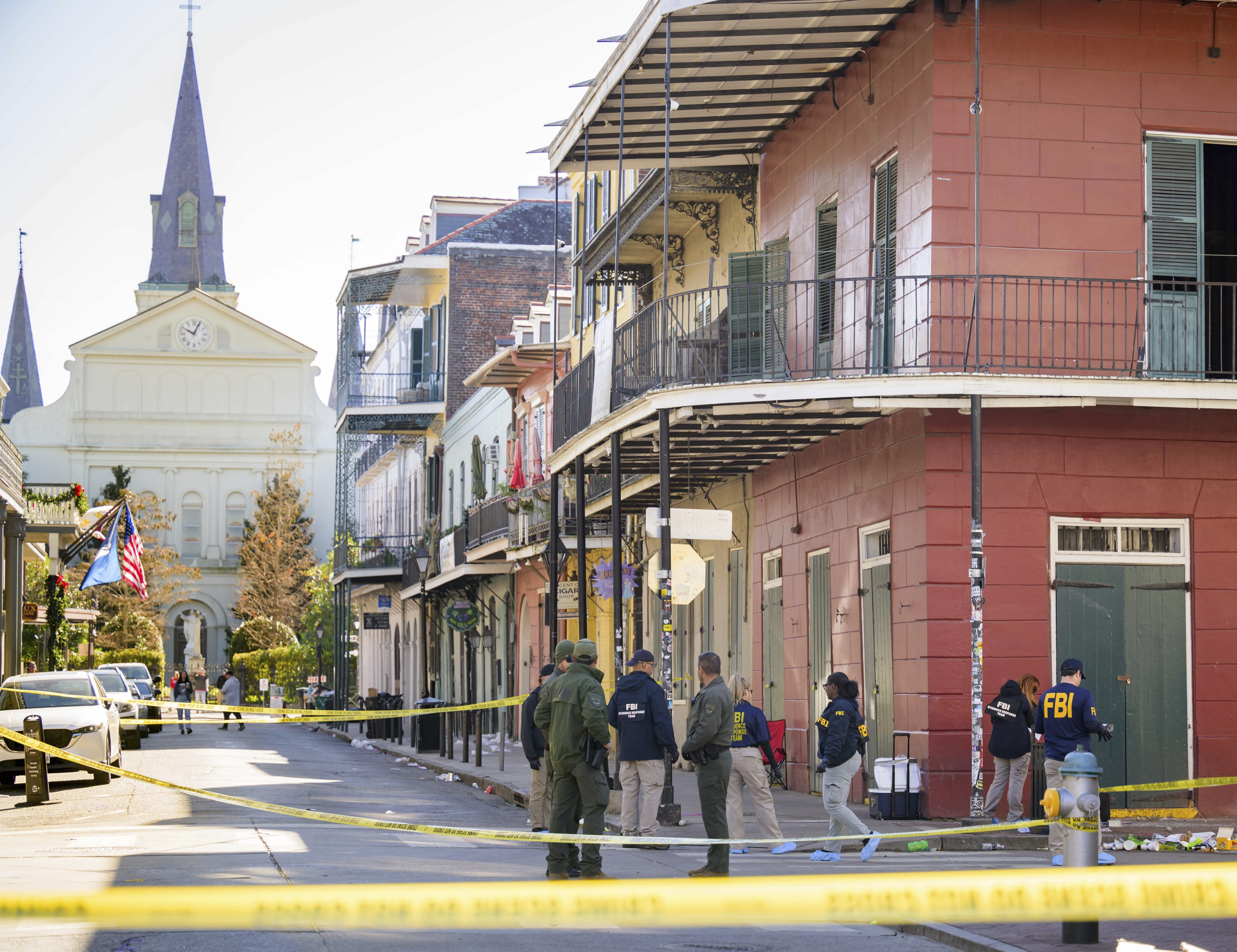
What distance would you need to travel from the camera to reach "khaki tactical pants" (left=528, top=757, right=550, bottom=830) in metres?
14.2

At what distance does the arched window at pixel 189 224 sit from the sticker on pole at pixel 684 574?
7795 centimetres

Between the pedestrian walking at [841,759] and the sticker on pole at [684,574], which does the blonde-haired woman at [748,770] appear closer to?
the pedestrian walking at [841,759]

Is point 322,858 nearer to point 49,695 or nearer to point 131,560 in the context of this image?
point 49,695

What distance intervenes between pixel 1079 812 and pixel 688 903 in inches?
222

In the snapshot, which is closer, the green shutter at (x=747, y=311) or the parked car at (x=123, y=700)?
the green shutter at (x=747, y=311)

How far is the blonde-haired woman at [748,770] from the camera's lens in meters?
12.6

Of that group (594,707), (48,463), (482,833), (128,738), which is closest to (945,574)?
(594,707)

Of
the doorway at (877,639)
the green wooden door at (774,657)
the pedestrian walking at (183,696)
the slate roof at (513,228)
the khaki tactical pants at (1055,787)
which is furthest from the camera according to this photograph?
the slate roof at (513,228)

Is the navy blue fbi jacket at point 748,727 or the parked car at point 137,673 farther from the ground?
the navy blue fbi jacket at point 748,727

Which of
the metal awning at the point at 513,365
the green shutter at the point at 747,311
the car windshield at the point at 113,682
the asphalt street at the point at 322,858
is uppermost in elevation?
the metal awning at the point at 513,365

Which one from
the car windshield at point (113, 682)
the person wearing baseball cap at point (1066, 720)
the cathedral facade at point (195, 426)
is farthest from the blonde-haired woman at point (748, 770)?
the cathedral facade at point (195, 426)

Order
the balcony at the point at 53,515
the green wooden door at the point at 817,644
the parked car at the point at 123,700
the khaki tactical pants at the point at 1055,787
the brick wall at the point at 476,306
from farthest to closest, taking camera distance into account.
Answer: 1. the brick wall at the point at 476,306
2. the balcony at the point at 53,515
3. the parked car at the point at 123,700
4. the green wooden door at the point at 817,644
5. the khaki tactical pants at the point at 1055,787

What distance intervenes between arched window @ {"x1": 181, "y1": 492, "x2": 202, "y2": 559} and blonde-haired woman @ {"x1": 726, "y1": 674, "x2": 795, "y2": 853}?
230 feet

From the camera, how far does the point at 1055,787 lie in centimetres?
1008
